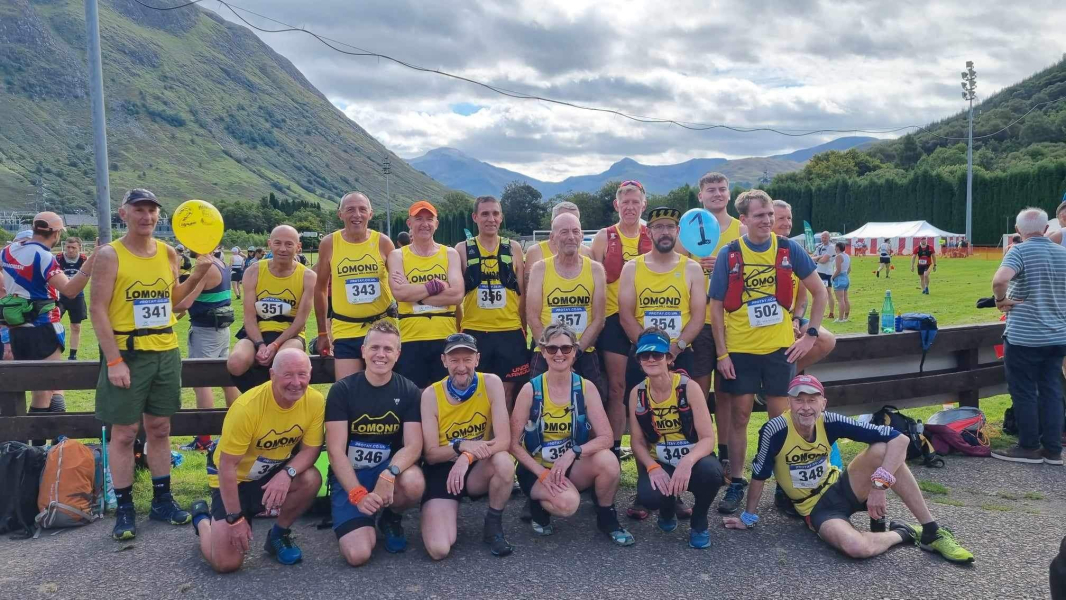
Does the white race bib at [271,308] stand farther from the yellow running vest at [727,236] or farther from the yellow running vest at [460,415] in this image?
the yellow running vest at [727,236]

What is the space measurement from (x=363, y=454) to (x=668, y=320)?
7.75 ft

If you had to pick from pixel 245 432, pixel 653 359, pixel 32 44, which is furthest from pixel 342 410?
pixel 32 44

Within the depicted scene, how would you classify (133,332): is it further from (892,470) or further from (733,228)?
(892,470)

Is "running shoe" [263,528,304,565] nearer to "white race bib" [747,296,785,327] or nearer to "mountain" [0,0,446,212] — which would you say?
"white race bib" [747,296,785,327]

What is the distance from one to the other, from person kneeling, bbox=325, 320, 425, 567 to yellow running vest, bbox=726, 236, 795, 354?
2.47m

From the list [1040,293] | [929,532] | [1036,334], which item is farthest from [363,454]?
[1040,293]

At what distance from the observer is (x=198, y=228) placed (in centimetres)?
505

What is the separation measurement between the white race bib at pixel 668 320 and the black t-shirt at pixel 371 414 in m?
1.83

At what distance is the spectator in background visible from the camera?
5844mm

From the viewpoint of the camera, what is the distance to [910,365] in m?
6.69

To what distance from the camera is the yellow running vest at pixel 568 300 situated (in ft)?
16.8

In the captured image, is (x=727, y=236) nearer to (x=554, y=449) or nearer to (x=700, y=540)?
(x=554, y=449)

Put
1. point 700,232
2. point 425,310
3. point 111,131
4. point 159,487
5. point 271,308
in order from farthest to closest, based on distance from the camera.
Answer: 1. point 111,131
2. point 700,232
3. point 271,308
4. point 425,310
5. point 159,487

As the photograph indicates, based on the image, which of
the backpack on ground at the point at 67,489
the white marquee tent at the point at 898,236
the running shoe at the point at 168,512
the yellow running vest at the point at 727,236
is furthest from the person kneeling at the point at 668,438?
the white marquee tent at the point at 898,236
